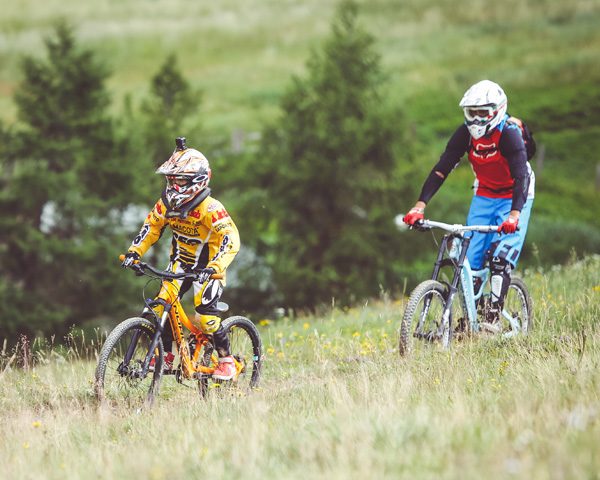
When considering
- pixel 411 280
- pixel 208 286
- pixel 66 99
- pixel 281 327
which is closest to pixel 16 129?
pixel 66 99

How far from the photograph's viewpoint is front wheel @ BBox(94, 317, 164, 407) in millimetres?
6590

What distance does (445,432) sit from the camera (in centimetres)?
455

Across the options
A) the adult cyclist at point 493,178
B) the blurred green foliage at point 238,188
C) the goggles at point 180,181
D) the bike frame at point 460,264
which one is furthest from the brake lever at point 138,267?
the blurred green foliage at point 238,188

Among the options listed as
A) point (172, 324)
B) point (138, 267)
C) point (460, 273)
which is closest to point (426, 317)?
point (460, 273)

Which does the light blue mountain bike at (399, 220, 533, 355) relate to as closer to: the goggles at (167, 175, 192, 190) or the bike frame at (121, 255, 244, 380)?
the bike frame at (121, 255, 244, 380)

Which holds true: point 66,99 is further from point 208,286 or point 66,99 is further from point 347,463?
point 347,463

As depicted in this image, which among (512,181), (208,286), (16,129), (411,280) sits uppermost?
(16,129)

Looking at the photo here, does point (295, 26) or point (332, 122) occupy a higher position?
point (295, 26)

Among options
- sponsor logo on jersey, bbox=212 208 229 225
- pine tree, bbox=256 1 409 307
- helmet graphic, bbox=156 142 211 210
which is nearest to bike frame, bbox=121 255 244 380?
sponsor logo on jersey, bbox=212 208 229 225

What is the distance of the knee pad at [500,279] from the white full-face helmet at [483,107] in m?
1.32

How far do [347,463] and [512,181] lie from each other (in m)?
4.65

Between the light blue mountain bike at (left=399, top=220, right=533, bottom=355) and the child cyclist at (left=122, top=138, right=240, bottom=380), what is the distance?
1.71 metres

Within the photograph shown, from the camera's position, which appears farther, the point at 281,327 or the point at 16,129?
the point at 16,129

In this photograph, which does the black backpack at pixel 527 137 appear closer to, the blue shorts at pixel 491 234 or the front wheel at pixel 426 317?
the blue shorts at pixel 491 234
